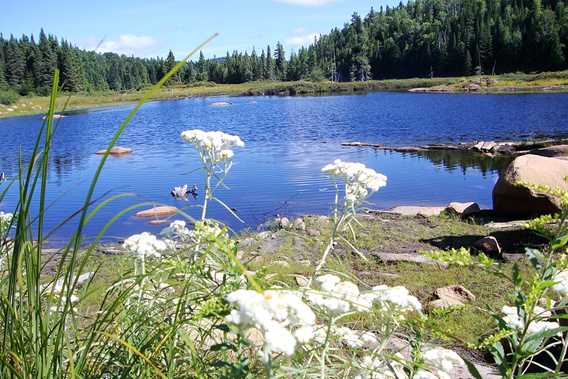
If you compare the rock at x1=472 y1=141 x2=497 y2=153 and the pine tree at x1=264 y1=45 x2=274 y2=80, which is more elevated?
the pine tree at x1=264 y1=45 x2=274 y2=80

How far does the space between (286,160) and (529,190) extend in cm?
1479

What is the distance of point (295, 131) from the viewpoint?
37750 millimetres

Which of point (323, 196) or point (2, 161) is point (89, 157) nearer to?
point (2, 161)

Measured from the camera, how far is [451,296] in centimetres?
666

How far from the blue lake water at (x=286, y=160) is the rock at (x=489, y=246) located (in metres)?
3.42

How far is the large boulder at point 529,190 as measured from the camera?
1134 centimetres

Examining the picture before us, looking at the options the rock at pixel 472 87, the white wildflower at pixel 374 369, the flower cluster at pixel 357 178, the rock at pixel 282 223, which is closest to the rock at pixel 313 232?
the rock at pixel 282 223

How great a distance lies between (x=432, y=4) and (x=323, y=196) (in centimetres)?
19246

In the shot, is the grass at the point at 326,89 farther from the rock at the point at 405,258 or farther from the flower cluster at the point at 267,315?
the flower cluster at the point at 267,315

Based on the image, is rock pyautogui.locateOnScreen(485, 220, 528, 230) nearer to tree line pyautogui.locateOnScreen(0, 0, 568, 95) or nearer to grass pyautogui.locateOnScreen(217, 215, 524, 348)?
grass pyautogui.locateOnScreen(217, 215, 524, 348)

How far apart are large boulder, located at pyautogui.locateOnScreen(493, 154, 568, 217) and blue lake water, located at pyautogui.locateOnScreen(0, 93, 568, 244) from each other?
3.48 m

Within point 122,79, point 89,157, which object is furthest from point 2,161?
point 122,79

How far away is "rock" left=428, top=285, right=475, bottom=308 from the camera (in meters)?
6.37

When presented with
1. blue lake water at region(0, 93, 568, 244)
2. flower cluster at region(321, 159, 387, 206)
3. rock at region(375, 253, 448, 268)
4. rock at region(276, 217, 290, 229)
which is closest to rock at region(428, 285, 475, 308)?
blue lake water at region(0, 93, 568, 244)
